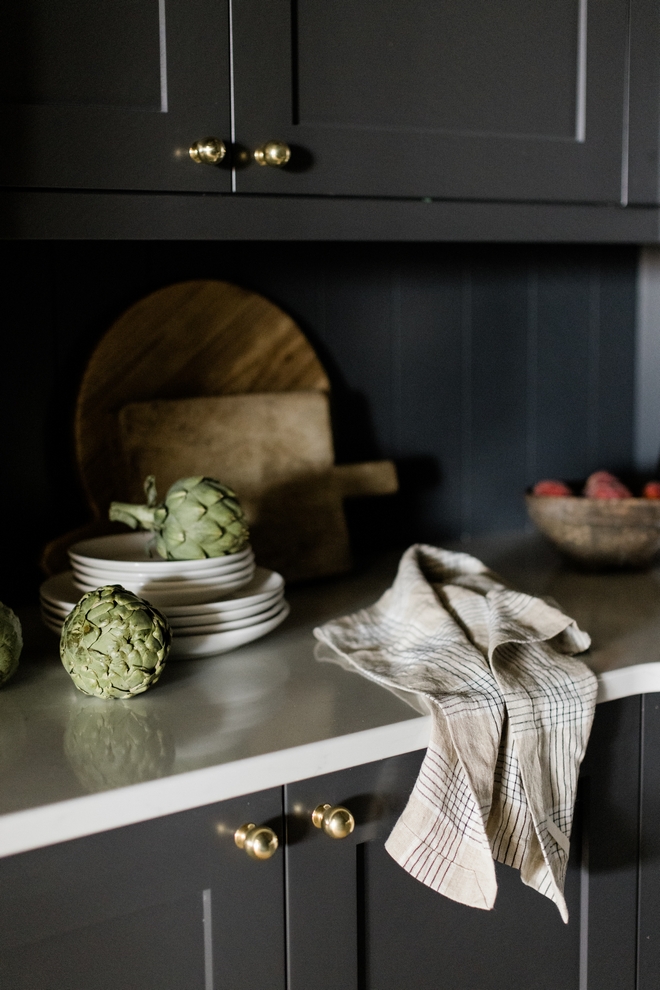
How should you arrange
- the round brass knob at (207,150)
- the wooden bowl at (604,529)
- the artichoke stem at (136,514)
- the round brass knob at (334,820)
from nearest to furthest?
the round brass knob at (334,820)
the round brass knob at (207,150)
the artichoke stem at (136,514)
the wooden bowl at (604,529)

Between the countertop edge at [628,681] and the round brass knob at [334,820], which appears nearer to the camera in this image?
the round brass knob at [334,820]

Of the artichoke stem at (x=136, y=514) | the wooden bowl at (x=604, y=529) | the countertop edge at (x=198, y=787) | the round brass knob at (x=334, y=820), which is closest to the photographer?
the countertop edge at (x=198, y=787)

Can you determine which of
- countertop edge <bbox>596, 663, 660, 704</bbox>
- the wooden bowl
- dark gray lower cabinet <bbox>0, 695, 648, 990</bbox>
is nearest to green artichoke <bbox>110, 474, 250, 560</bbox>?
dark gray lower cabinet <bbox>0, 695, 648, 990</bbox>

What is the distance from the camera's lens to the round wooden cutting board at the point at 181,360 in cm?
144

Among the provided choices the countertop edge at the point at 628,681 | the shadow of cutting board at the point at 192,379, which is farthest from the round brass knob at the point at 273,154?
the countertop edge at the point at 628,681

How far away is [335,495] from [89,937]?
2.64 feet

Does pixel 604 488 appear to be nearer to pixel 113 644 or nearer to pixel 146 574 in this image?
pixel 146 574

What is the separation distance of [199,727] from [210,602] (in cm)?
24

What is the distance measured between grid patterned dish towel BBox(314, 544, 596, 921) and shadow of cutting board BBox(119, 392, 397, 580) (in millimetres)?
304

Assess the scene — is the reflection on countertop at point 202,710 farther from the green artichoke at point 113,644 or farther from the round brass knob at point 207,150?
the round brass knob at point 207,150

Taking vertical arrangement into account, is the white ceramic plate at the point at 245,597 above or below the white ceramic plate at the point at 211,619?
above

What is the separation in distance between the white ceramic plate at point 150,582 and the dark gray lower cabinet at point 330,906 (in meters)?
0.32

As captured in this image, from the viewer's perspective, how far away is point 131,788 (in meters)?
0.88

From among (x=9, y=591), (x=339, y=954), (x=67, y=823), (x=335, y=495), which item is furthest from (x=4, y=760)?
(x=335, y=495)
